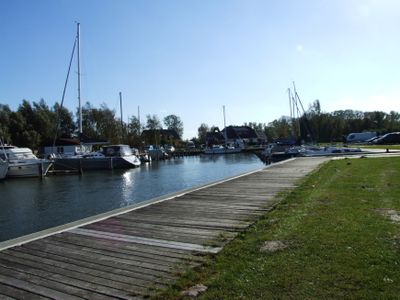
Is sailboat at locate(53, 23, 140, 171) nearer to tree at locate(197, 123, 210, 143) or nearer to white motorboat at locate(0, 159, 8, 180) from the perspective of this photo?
white motorboat at locate(0, 159, 8, 180)

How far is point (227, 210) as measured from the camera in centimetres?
1139

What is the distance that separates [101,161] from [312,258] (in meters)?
51.9

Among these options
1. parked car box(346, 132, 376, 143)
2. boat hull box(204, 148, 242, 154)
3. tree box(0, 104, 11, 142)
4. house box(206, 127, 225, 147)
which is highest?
tree box(0, 104, 11, 142)

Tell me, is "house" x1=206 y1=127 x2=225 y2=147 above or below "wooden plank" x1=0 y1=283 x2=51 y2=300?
above

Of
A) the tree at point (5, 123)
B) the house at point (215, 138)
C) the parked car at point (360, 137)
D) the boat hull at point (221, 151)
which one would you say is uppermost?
the tree at point (5, 123)

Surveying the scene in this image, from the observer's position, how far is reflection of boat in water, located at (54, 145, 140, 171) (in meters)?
54.1

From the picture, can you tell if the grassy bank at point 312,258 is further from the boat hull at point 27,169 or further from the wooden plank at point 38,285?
the boat hull at point 27,169

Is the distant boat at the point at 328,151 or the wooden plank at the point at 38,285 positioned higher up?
the distant boat at the point at 328,151

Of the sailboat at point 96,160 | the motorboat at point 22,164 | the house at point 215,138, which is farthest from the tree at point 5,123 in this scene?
the house at point 215,138

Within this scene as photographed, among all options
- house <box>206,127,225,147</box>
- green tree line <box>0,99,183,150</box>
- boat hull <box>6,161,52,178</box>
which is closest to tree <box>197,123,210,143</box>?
house <box>206,127,225,147</box>

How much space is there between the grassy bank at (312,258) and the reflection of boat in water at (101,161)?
46306 millimetres

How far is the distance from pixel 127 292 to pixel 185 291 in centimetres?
80

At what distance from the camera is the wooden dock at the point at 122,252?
5.73m

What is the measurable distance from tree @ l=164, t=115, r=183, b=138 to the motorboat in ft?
336
